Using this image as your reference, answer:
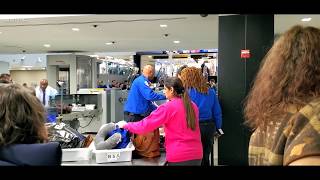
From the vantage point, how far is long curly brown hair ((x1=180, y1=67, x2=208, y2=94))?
3775mm

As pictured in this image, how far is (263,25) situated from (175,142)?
10.9ft

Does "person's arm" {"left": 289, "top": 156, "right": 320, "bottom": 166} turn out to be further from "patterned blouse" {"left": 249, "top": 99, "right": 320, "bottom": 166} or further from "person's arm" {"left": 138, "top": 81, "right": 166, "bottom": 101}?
"person's arm" {"left": 138, "top": 81, "right": 166, "bottom": 101}

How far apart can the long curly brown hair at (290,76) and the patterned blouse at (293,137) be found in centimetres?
3

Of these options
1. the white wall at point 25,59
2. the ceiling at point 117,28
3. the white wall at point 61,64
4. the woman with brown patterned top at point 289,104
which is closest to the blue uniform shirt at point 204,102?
the ceiling at point 117,28

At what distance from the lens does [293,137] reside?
923 millimetres

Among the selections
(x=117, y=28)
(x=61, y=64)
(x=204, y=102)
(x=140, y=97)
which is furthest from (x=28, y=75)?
(x=204, y=102)

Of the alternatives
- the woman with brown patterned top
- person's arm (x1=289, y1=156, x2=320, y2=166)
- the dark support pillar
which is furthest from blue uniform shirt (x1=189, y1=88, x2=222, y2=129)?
person's arm (x1=289, y1=156, x2=320, y2=166)

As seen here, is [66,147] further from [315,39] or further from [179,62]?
[179,62]

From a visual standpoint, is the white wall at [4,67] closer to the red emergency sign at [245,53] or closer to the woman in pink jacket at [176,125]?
the red emergency sign at [245,53]

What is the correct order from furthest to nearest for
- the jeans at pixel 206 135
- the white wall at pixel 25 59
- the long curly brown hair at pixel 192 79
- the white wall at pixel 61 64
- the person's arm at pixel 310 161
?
the white wall at pixel 25 59 → the white wall at pixel 61 64 → the jeans at pixel 206 135 → the long curly brown hair at pixel 192 79 → the person's arm at pixel 310 161

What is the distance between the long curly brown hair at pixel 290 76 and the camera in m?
1.03
